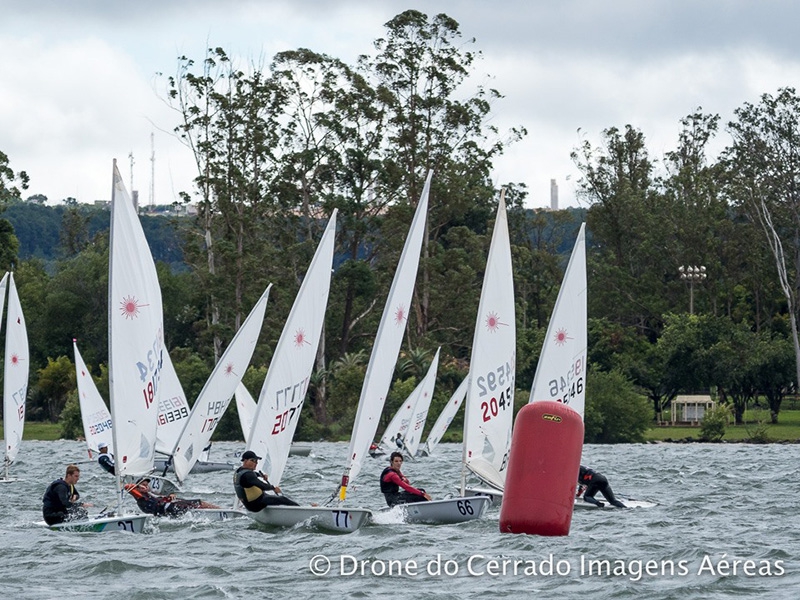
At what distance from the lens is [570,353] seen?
2566 centimetres

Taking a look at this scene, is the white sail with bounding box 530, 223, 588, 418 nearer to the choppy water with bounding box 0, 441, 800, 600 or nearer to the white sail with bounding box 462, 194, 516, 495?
the white sail with bounding box 462, 194, 516, 495

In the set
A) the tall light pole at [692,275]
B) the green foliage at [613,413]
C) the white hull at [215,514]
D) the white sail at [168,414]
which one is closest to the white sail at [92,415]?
the white sail at [168,414]

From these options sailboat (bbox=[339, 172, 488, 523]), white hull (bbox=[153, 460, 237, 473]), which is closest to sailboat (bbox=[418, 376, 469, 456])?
white hull (bbox=[153, 460, 237, 473])

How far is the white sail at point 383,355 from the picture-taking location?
22031 mm

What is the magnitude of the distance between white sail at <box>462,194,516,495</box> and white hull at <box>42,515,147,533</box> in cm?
562

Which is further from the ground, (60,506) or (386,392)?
(386,392)

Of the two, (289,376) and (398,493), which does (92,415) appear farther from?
(398,493)

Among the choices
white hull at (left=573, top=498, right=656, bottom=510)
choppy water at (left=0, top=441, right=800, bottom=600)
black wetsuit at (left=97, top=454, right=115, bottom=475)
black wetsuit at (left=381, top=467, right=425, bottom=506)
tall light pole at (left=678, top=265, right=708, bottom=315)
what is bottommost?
choppy water at (left=0, top=441, right=800, bottom=600)

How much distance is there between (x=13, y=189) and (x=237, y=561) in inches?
2053

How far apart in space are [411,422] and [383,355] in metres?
23.5

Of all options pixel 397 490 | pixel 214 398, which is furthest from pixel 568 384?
pixel 214 398

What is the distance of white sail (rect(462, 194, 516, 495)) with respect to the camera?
931 inches

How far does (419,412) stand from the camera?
4631 centimetres

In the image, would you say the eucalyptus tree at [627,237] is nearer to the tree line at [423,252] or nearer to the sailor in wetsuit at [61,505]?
the tree line at [423,252]
